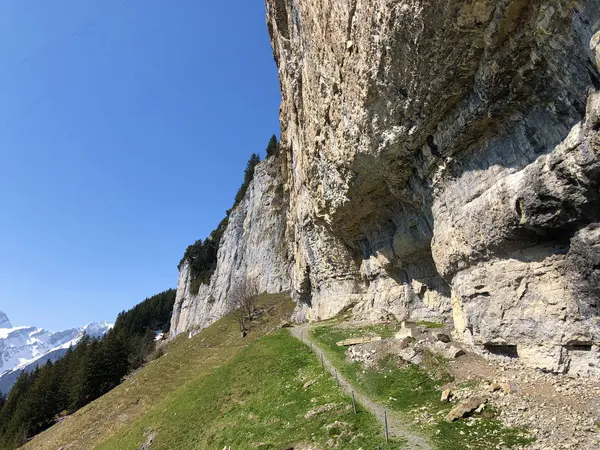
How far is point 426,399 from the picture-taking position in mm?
15539

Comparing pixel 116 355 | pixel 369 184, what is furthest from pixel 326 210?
pixel 116 355

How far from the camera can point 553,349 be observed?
46.6ft

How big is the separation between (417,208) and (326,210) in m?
12.8

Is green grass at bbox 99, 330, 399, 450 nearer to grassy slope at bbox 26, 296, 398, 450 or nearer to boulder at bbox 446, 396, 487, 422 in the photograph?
grassy slope at bbox 26, 296, 398, 450

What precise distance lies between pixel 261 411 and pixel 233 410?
3.51 meters

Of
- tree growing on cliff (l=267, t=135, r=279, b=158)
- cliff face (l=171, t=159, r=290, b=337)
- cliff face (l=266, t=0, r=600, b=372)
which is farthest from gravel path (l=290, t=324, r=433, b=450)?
tree growing on cliff (l=267, t=135, r=279, b=158)

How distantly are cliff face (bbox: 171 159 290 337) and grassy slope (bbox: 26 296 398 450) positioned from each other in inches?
1631

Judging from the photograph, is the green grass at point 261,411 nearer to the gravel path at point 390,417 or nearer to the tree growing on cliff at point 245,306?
the gravel path at point 390,417

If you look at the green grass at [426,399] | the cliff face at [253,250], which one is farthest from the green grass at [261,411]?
the cliff face at [253,250]

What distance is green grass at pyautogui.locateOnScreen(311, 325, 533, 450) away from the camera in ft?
37.3

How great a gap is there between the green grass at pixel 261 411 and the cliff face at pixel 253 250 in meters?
53.9

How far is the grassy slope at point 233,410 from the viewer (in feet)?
52.9

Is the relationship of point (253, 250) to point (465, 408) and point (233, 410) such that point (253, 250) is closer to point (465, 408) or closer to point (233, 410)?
point (233, 410)

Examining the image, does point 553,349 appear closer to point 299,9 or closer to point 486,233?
point 486,233
